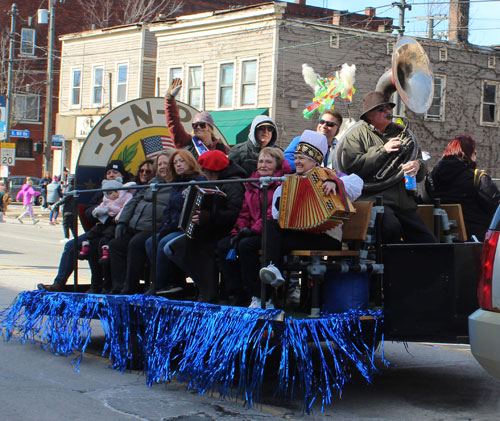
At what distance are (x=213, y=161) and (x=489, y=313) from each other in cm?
304

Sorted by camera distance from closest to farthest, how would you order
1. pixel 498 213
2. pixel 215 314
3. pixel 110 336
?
1. pixel 498 213
2. pixel 215 314
3. pixel 110 336

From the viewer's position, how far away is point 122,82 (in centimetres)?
3834

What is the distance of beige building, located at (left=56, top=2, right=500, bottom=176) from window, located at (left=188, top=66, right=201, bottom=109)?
4cm

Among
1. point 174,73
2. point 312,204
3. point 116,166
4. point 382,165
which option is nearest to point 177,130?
point 116,166

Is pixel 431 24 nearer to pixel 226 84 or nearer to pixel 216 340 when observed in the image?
pixel 226 84

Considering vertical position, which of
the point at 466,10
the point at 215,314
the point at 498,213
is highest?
the point at 466,10

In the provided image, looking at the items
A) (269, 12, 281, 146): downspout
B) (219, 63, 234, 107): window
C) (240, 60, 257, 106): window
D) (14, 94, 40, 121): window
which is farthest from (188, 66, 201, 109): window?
(14, 94, 40, 121): window

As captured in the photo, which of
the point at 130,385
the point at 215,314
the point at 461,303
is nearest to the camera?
the point at 461,303

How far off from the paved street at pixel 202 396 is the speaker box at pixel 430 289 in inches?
24.4

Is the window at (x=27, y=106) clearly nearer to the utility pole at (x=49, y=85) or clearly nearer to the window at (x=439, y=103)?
the utility pole at (x=49, y=85)

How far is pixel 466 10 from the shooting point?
117 ft

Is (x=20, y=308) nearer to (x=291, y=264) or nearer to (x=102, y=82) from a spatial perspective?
(x=291, y=264)

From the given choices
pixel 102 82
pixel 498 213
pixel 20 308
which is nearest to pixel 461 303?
pixel 498 213

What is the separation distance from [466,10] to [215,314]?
32457 mm
